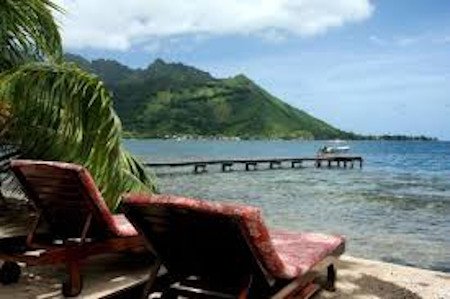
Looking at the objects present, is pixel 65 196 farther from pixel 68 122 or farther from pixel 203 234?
pixel 68 122

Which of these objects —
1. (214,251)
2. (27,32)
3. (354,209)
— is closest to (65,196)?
(214,251)

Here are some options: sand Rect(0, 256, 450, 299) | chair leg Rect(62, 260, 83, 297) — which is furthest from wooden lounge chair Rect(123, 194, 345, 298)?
sand Rect(0, 256, 450, 299)

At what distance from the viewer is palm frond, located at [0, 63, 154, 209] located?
7215 millimetres

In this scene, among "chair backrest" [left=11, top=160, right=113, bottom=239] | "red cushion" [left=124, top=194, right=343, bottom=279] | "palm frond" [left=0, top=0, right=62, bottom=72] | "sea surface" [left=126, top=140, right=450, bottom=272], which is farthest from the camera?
"sea surface" [left=126, top=140, right=450, bottom=272]

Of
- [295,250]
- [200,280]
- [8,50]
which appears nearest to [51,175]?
[200,280]

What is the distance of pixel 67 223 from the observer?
5.96m

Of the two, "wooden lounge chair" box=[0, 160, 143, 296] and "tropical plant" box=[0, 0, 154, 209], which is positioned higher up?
"tropical plant" box=[0, 0, 154, 209]

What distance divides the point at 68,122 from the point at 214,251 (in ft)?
11.9

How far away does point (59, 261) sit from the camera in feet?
17.9

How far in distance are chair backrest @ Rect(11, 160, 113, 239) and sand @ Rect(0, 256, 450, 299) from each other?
447 millimetres

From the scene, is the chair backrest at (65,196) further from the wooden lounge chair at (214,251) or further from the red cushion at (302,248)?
the red cushion at (302,248)

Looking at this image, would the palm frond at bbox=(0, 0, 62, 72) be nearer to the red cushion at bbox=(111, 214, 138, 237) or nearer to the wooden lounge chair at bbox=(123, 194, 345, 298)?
the red cushion at bbox=(111, 214, 138, 237)

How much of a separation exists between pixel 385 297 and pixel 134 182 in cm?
315

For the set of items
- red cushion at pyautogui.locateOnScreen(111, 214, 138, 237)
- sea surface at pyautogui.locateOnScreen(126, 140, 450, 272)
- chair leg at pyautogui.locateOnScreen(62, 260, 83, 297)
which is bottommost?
sea surface at pyautogui.locateOnScreen(126, 140, 450, 272)
